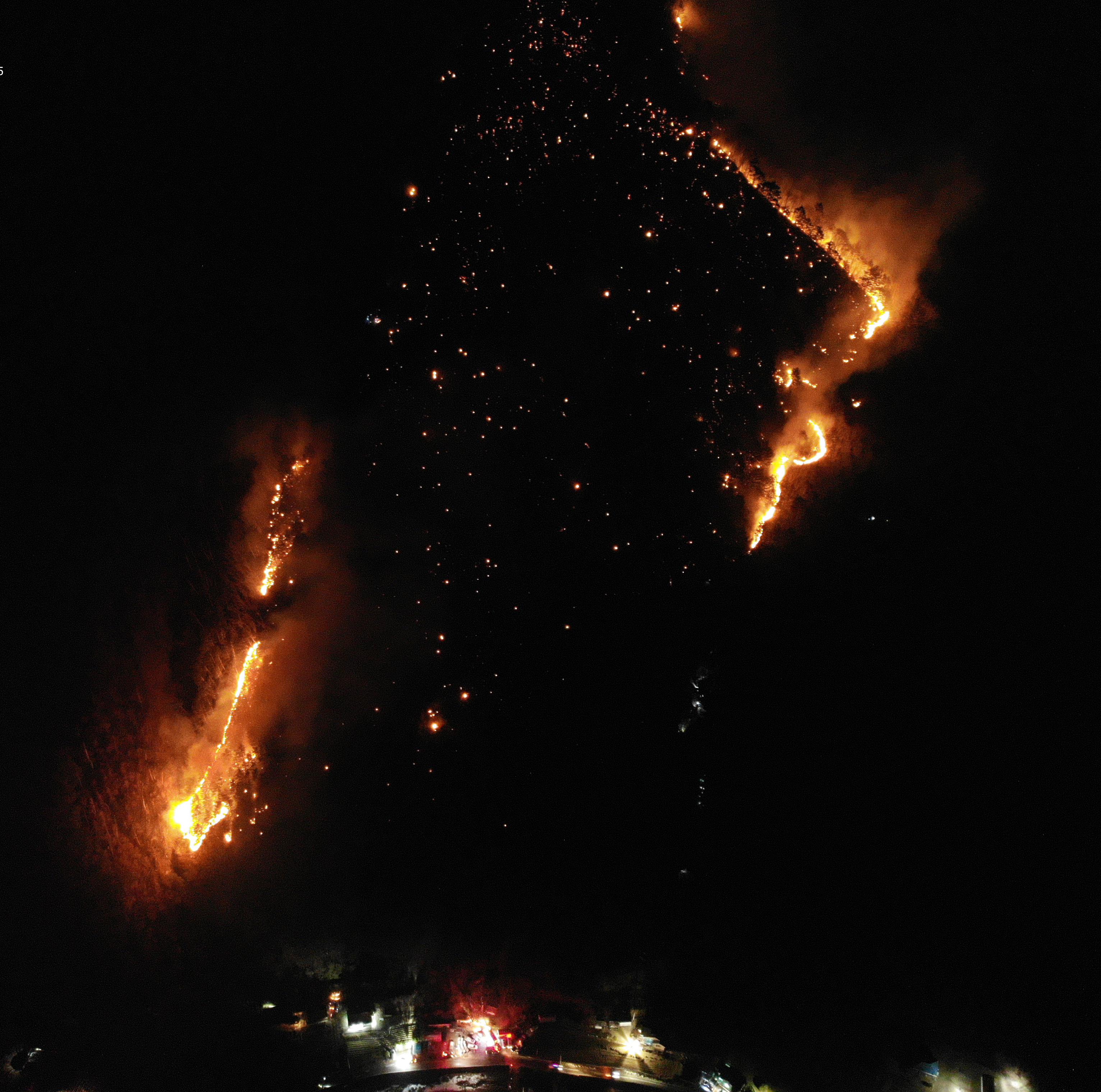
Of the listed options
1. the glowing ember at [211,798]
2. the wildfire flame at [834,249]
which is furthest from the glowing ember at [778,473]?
the glowing ember at [211,798]

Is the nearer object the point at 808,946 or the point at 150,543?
the point at 150,543

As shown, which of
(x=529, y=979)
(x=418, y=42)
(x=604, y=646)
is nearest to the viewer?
(x=418, y=42)

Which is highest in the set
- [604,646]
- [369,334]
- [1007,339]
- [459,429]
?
[369,334]

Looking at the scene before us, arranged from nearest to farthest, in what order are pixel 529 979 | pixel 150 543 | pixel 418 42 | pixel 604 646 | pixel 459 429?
pixel 418 42
pixel 150 543
pixel 459 429
pixel 604 646
pixel 529 979

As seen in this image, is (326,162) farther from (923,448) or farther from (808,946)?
(808,946)

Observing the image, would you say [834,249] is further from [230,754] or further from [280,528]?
[230,754]

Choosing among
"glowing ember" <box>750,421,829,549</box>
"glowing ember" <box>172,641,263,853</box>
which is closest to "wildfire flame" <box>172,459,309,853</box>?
"glowing ember" <box>172,641,263,853</box>

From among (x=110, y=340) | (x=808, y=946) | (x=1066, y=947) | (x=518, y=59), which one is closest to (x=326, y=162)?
(x=518, y=59)
